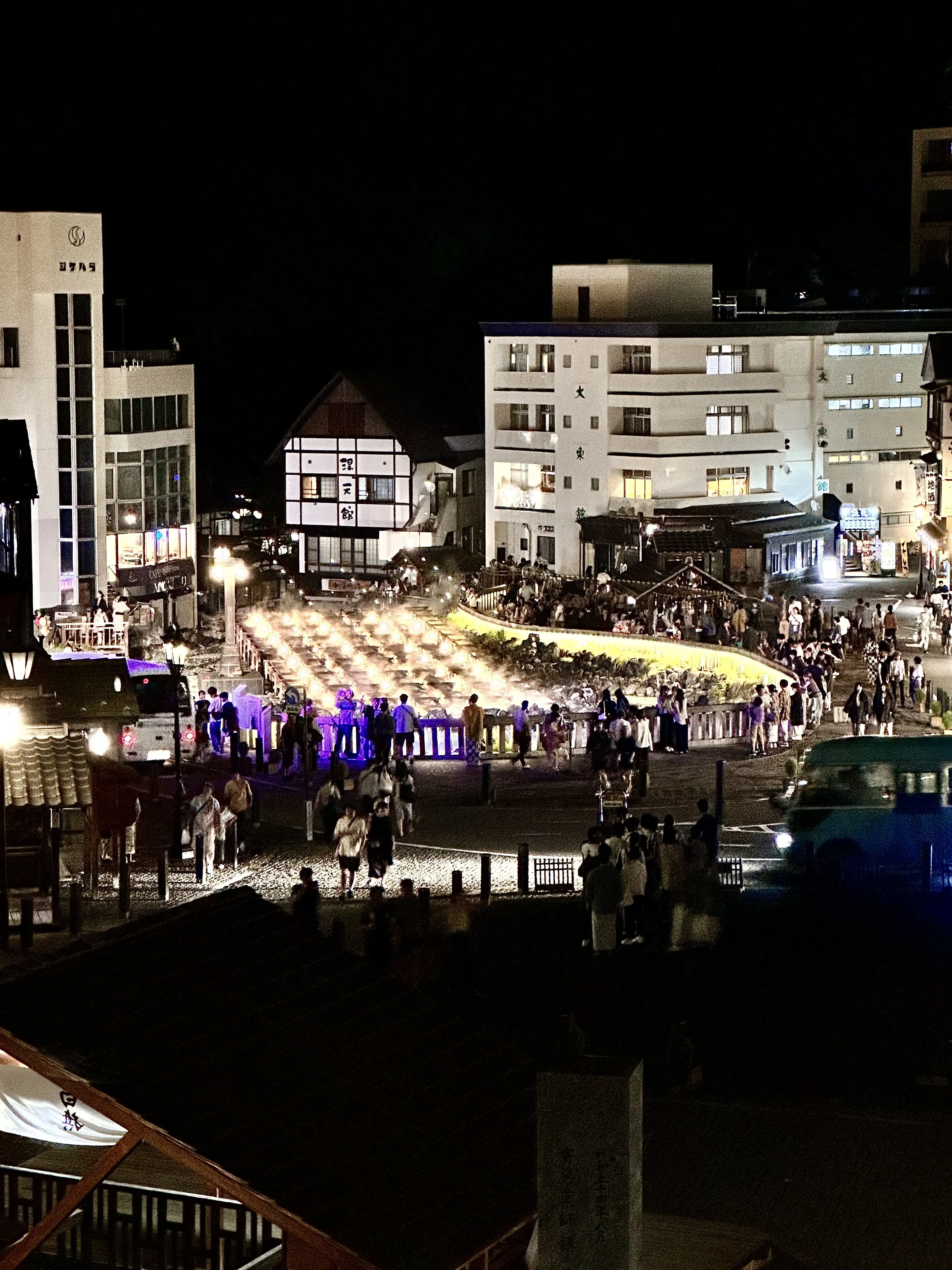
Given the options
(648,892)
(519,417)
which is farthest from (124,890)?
(519,417)

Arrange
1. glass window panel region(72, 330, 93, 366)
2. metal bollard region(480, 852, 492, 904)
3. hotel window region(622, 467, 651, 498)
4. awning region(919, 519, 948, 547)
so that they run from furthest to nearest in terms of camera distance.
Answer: hotel window region(622, 467, 651, 498) → glass window panel region(72, 330, 93, 366) → awning region(919, 519, 948, 547) → metal bollard region(480, 852, 492, 904)

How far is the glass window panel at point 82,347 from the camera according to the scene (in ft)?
176

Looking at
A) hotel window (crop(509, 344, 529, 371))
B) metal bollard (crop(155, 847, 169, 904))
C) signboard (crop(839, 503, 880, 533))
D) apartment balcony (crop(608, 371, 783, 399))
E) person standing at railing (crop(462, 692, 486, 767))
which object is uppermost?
hotel window (crop(509, 344, 529, 371))

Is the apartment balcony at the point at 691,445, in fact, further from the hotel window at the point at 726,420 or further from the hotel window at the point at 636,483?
the hotel window at the point at 636,483

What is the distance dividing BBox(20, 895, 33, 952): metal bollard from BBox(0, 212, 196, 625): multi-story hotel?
Answer: 31.9 m

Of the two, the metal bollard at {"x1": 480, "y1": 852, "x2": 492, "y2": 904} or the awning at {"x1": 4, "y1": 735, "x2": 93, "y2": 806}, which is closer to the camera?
the awning at {"x1": 4, "y1": 735, "x2": 93, "y2": 806}

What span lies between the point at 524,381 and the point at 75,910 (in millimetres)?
A: 43028

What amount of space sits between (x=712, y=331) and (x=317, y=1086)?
169 feet

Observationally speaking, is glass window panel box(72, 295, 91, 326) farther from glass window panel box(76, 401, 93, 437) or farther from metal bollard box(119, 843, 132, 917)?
metal bollard box(119, 843, 132, 917)

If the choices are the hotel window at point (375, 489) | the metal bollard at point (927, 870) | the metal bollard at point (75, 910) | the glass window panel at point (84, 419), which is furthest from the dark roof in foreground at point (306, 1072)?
the hotel window at point (375, 489)

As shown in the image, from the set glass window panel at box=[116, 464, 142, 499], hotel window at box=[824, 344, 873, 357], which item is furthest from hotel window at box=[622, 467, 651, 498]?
glass window panel at box=[116, 464, 142, 499]

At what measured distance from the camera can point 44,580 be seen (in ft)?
172

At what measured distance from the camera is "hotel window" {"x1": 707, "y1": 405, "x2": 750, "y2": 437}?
197 feet

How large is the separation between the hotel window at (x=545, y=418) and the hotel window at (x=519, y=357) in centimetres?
120
